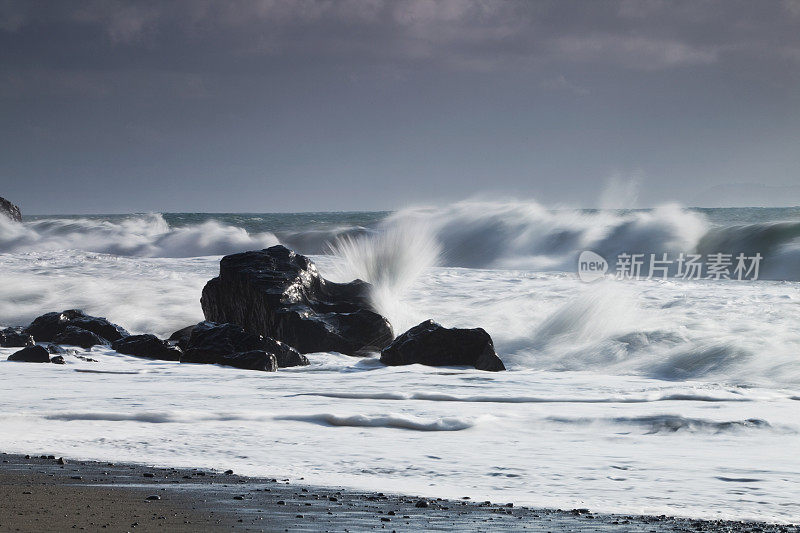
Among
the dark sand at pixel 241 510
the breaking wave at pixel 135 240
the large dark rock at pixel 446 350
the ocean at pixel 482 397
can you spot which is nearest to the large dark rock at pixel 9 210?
the breaking wave at pixel 135 240

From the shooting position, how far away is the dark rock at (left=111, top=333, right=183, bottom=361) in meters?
8.12

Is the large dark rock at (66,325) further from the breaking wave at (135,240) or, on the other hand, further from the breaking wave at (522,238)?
the breaking wave at (135,240)

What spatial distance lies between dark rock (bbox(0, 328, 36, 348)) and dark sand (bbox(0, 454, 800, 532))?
5.31 m

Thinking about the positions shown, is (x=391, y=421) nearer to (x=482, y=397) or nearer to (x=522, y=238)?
(x=482, y=397)

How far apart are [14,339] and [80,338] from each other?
0.61 meters

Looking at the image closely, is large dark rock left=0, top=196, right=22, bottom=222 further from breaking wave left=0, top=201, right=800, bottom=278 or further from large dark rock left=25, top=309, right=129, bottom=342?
large dark rock left=25, top=309, right=129, bottom=342

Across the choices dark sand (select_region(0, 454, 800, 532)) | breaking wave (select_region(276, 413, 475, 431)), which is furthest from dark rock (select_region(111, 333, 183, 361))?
dark sand (select_region(0, 454, 800, 532))

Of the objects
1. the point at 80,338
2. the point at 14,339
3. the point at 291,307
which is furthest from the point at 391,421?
the point at 14,339

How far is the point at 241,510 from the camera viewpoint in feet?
9.82

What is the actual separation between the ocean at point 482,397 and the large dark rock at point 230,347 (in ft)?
0.63

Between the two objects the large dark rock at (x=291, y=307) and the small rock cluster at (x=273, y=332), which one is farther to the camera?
the large dark rock at (x=291, y=307)

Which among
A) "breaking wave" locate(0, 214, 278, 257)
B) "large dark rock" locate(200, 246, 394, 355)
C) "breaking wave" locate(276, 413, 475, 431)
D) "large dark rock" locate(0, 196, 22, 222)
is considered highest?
"large dark rock" locate(0, 196, 22, 222)

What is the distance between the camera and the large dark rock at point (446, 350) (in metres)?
7.76

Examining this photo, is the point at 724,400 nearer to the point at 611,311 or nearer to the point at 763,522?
the point at 763,522
